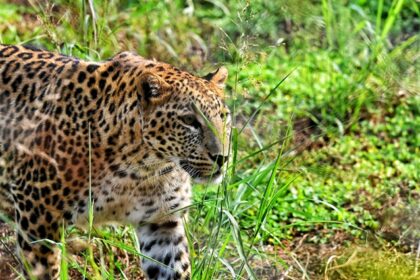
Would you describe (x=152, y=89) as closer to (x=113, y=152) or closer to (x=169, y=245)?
(x=113, y=152)

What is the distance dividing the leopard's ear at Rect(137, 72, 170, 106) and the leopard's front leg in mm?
785

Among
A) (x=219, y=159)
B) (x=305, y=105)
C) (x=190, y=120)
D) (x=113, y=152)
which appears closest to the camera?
(x=219, y=159)

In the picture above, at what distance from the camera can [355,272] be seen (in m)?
6.06

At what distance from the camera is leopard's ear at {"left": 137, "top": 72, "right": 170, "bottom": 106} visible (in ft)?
19.9

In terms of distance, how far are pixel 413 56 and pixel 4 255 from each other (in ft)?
13.3

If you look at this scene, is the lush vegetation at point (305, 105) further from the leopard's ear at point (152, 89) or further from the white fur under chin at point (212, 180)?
the leopard's ear at point (152, 89)

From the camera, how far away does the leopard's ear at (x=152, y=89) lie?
6059 mm

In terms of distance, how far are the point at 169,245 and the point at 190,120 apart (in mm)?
860

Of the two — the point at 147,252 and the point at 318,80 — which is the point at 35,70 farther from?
the point at 318,80

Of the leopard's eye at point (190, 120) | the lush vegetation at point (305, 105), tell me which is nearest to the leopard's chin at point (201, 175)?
the leopard's eye at point (190, 120)

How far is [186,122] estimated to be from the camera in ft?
19.9

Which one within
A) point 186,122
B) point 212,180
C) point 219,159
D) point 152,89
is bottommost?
point 212,180

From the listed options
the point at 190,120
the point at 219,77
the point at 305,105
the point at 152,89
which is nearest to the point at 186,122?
the point at 190,120

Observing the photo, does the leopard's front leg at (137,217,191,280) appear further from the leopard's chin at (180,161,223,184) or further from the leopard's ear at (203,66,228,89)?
the leopard's ear at (203,66,228,89)
